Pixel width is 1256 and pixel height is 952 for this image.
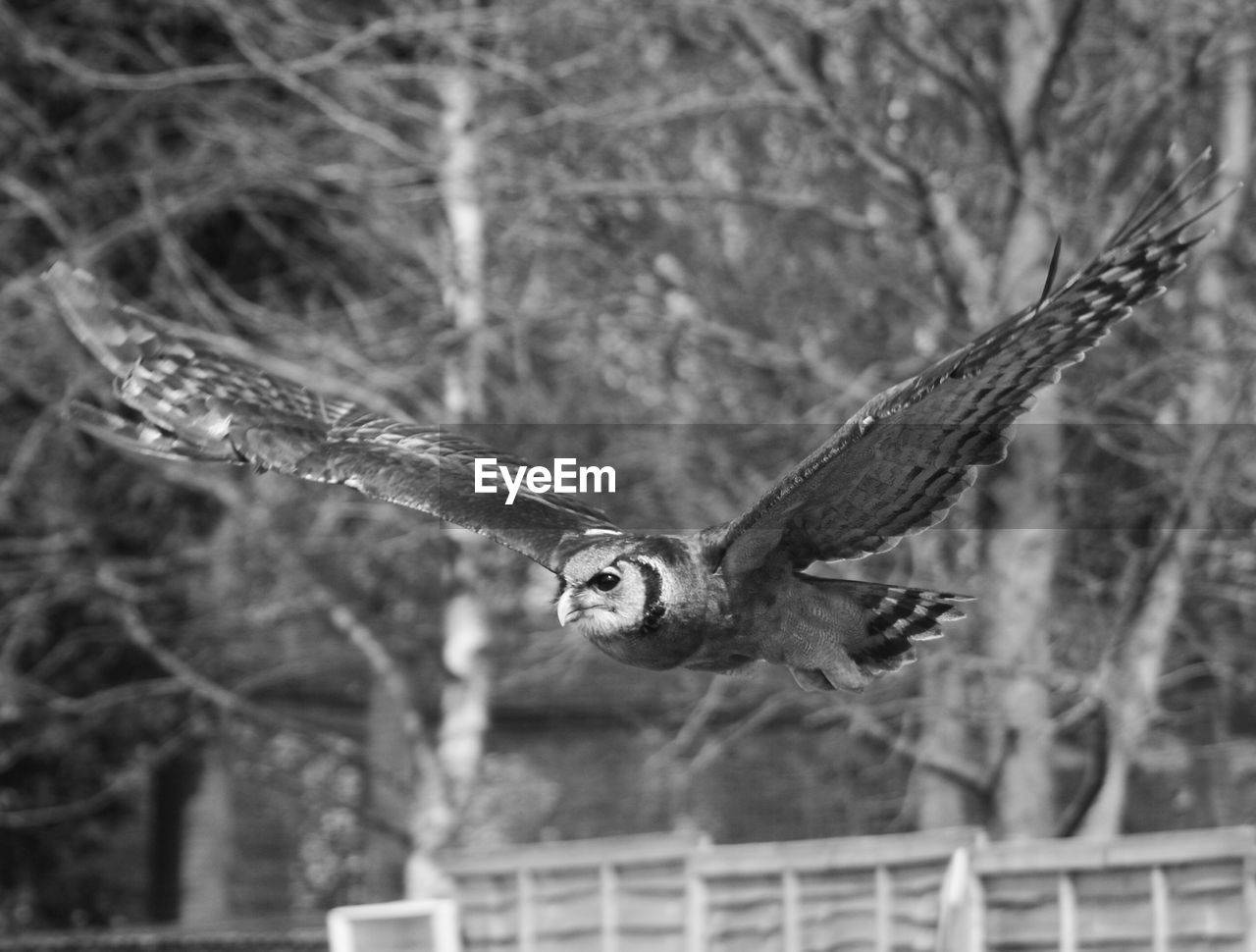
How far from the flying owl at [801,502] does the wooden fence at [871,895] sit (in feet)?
7.83

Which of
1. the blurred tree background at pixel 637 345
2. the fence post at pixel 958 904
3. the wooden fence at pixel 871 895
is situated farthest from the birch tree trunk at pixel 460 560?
the fence post at pixel 958 904

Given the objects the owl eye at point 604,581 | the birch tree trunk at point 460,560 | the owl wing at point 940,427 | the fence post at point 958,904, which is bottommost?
the fence post at point 958,904

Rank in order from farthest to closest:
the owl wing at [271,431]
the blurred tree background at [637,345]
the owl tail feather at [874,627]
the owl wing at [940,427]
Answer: the blurred tree background at [637,345], the owl wing at [271,431], the owl tail feather at [874,627], the owl wing at [940,427]

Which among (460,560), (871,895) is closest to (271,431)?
(871,895)

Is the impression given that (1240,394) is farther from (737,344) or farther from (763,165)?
(763,165)

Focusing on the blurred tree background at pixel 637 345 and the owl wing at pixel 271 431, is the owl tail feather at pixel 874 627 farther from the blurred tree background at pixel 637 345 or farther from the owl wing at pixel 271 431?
the blurred tree background at pixel 637 345

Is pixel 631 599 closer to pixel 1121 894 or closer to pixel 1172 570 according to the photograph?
pixel 1121 894

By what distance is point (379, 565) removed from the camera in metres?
12.5

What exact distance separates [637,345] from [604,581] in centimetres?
660

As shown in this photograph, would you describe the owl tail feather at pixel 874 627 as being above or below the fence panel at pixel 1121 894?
above

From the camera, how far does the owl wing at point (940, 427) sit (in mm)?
4039

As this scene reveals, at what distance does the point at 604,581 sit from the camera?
425 cm

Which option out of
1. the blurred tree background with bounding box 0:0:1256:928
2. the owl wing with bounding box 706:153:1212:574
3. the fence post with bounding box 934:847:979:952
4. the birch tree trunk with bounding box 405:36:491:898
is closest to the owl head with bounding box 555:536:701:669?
the owl wing with bounding box 706:153:1212:574

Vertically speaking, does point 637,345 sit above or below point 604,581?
above
